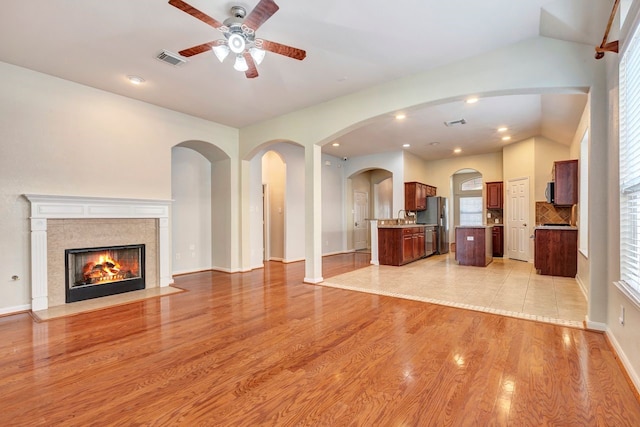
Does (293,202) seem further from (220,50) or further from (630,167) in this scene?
(630,167)

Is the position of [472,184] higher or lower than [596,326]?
higher

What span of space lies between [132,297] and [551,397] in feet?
16.1

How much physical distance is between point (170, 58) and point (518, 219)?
847cm

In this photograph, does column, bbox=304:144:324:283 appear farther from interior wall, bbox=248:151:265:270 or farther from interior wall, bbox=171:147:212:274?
interior wall, bbox=171:147:212:274

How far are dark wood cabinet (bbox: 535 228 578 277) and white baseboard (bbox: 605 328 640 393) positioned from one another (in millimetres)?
3335

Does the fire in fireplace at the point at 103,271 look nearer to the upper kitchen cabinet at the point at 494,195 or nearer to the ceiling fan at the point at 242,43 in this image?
the ceiling fan at the point at 242,43

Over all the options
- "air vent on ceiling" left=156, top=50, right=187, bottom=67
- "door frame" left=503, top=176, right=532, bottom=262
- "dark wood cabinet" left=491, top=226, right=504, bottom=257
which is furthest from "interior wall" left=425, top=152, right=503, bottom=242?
"air vent on ceiling" left=156, top=50, right=187, bottom=67

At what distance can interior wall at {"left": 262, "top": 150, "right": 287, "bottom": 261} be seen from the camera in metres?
8.00

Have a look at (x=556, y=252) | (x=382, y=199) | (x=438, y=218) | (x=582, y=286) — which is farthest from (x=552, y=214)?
(x=382, y=199)

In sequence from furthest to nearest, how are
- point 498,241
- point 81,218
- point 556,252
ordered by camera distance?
point 498,241 → point 556,252 → point 81,218

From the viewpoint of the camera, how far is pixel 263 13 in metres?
2.39

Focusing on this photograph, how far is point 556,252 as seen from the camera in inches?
226

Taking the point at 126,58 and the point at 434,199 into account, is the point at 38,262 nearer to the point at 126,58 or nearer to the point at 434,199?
the point at 126,58

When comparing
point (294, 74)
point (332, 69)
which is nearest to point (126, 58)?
point (294, 74)
